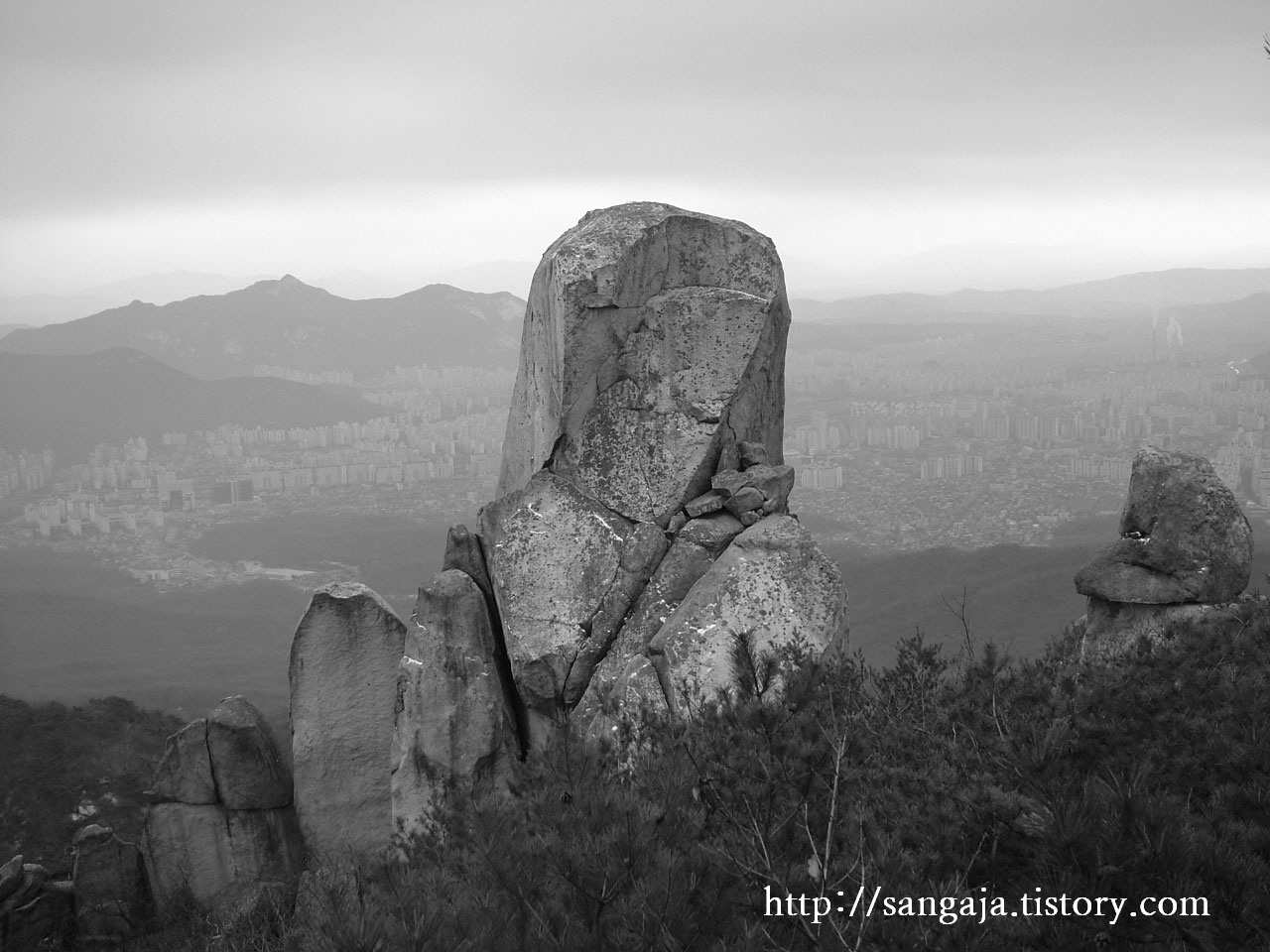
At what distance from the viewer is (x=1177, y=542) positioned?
13.9m

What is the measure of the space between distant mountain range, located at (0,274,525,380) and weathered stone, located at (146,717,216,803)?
11767cm

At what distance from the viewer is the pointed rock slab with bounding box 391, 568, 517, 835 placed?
45.9 feet

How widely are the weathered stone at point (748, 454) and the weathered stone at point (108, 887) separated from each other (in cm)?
1119

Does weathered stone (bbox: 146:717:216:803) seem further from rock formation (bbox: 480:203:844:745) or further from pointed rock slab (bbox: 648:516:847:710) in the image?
pointed rock slab (bbox: 648:516:847:710)

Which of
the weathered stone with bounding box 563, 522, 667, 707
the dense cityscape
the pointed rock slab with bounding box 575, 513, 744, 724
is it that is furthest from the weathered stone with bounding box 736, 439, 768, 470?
the dense cityscape

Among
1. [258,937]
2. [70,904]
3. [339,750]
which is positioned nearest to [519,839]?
[258,937]

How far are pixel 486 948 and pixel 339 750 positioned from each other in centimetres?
1152

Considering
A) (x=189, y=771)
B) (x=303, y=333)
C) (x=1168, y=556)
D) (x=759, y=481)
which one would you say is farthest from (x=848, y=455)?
(x=759, y=481)

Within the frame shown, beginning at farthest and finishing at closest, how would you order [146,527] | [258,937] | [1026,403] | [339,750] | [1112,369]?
[1112,369] < [1026,403] < [146,527] < [339,750] < [258,937]

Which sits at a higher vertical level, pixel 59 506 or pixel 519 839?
pixel 519 839

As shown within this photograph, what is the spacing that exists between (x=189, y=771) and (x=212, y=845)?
1187mm

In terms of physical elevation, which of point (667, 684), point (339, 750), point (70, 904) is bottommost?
point (70, 904)

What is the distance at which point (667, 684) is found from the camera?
38.8 feet

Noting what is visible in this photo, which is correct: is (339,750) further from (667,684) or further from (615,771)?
(615,771)
